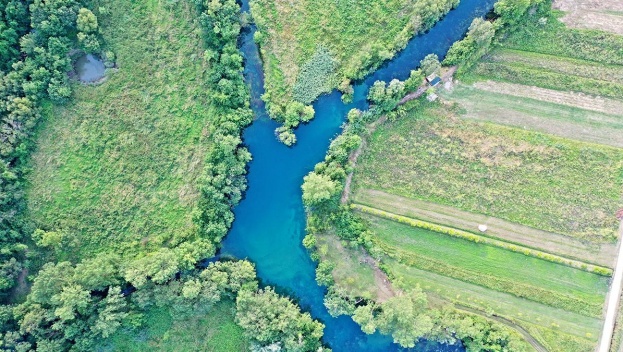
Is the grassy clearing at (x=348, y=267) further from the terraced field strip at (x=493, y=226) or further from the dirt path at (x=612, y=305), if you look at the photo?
the dirt path at (x=612, y=305)

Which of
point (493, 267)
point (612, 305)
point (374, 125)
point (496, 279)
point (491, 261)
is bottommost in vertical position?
point (496, 279)

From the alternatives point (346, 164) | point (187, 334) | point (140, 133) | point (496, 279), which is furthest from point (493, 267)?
point (140, 133)

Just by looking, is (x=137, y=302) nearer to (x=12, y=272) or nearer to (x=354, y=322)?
(x=12, y=272)

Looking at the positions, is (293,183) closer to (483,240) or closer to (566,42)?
(483,240)

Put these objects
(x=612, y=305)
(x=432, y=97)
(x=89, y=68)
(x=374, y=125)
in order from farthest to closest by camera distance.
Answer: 1. (x=374, y=125)
2. (x=89, y=68)
3. (x=432, y=97)
4. (x=612, y=305)

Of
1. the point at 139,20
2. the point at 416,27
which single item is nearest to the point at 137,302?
the point at 139,20

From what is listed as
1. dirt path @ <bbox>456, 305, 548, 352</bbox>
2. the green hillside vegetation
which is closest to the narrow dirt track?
the green hillside vegetation
